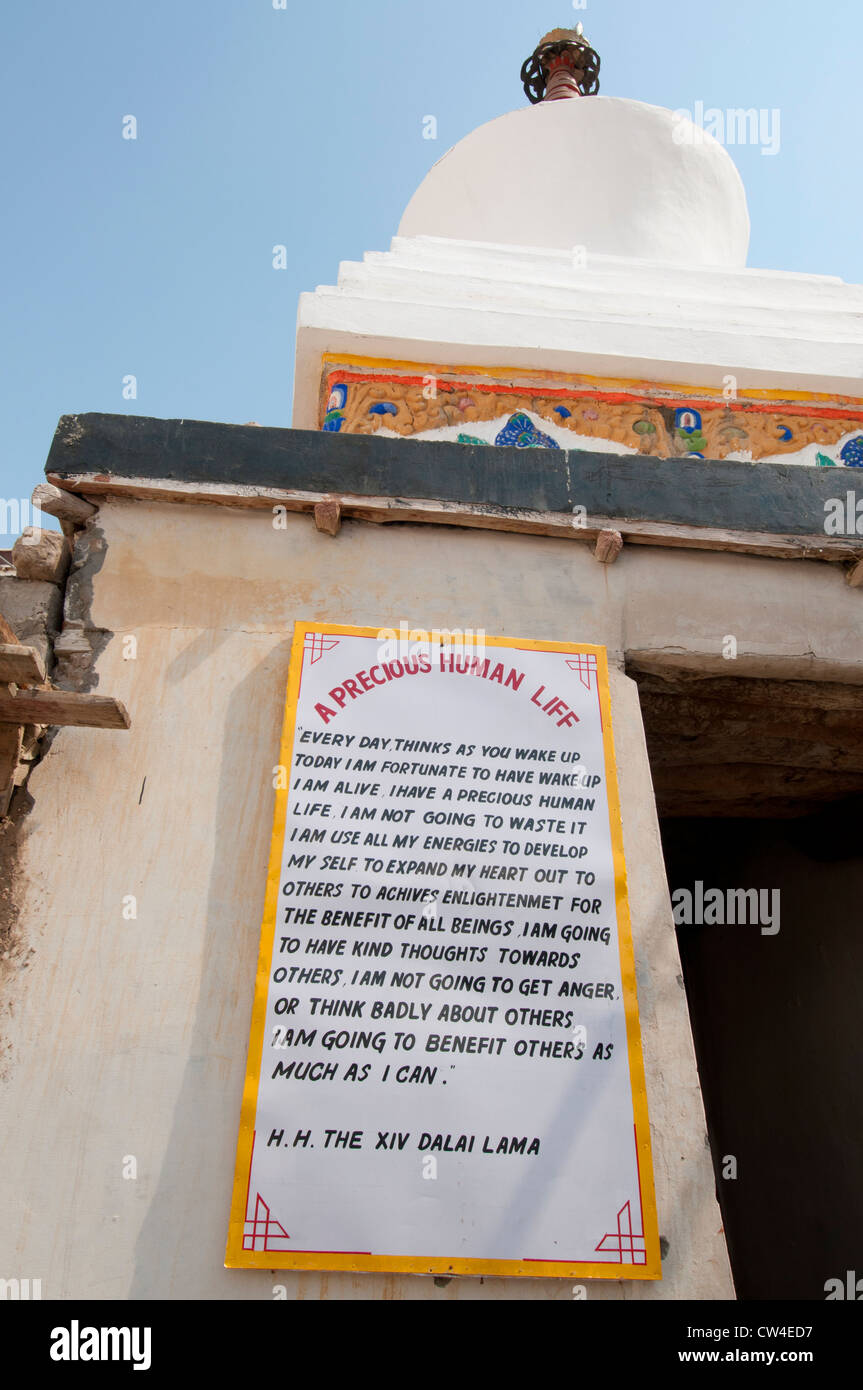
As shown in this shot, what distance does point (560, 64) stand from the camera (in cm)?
984

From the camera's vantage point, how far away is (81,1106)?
2.61 m

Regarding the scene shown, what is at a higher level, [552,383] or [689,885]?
[552,383]

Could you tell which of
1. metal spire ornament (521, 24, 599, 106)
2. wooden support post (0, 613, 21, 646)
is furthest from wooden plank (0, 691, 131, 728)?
metal spire ornament (521, 24, 599, 106)

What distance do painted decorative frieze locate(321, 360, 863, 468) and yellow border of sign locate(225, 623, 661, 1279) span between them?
166 cm

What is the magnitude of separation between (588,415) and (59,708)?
9.67 feet

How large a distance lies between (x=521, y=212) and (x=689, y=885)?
5.09 m

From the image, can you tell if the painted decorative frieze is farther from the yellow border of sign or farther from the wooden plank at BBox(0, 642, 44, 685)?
the wooden plank at BBox(0, 642, 44, 685)

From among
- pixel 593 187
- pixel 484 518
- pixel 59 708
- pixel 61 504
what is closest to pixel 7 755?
pixel 59 708

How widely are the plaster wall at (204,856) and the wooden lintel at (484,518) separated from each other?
0.05 m

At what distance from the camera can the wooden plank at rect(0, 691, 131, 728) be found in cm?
284
